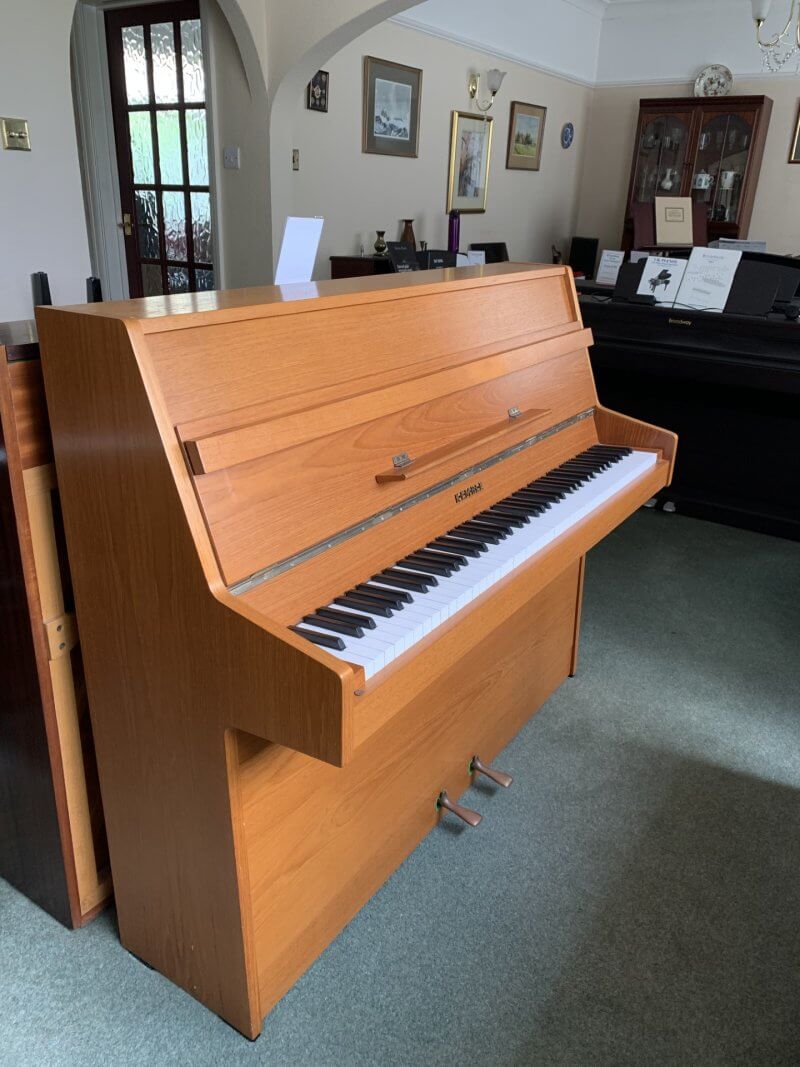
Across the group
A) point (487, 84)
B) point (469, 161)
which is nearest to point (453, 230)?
point (469, 161)

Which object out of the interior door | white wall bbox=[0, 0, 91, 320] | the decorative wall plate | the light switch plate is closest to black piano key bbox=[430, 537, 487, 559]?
white wall bbox=[0, 0, 91, 320]

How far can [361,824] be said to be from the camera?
4.61ft

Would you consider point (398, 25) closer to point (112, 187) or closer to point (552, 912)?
point (112, 187)

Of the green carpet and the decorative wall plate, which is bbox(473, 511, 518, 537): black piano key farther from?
the decorative wall plate

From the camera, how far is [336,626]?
1058 mm

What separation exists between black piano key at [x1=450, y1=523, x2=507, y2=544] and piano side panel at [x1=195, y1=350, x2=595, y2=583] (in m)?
0.10

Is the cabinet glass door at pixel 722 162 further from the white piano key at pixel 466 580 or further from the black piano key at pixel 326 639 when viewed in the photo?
the black piano key at pixel 326 639

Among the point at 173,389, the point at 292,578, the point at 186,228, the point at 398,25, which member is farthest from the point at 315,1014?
the point at 398,25

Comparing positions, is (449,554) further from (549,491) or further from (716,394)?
(716,394)

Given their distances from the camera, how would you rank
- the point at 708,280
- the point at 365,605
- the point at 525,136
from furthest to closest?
the point at 525,136
the point at 708,280
the point at 365,605

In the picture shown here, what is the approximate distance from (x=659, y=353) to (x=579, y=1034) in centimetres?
242

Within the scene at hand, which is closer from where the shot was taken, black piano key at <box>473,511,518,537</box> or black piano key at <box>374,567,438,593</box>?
black piano key at <box>374,567,438,593</box>

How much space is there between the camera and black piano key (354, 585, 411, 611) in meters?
1.13

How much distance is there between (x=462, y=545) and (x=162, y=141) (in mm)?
4246
